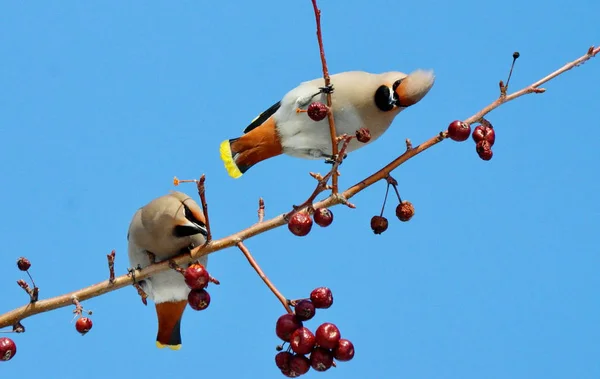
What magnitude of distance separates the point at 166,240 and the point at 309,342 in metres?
1.41

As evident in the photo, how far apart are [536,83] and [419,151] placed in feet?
1.41

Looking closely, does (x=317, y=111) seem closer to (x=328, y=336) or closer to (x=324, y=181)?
(x=324, y=181)

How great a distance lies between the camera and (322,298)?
8.88 ft

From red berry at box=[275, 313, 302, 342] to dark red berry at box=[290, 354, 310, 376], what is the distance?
8 centimetres

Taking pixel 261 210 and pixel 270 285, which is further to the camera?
pixel 261 210

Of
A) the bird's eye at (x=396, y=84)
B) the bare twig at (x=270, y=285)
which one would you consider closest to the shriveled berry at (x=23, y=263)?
the bare twig at (x=270, y=285)

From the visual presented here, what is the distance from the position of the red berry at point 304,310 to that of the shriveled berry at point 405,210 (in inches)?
21.4

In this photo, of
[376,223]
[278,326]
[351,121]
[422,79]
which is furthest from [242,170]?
[278,326]

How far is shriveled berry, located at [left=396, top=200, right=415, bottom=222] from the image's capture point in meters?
3.04

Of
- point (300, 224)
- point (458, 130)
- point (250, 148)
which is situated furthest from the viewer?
point (250, 148)

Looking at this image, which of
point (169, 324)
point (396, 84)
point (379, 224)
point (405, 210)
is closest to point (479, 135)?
point (405, 210)

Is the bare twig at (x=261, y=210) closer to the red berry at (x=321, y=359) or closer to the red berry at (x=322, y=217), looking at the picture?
the red berry at (x=322, y=217)

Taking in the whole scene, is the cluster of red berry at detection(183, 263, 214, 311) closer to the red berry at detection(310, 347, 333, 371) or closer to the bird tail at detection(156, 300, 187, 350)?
the red berry at detection(310, 347, 333, 371)

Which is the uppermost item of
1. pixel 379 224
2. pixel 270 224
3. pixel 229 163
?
pixel 229 163
